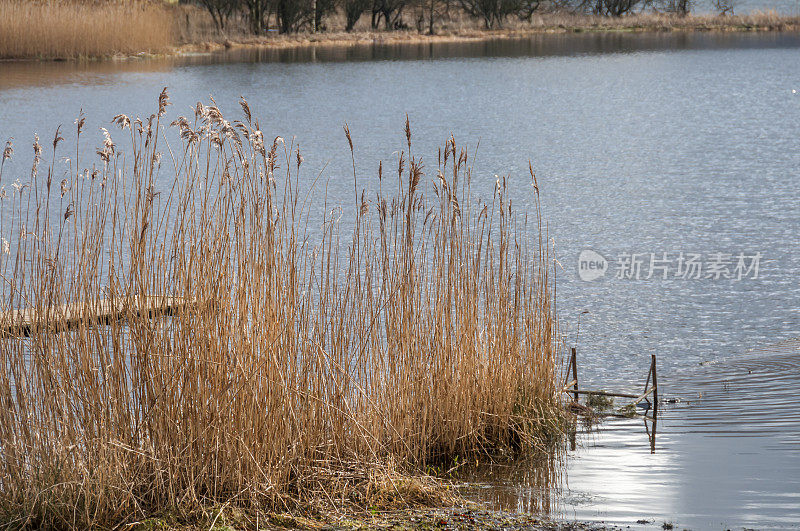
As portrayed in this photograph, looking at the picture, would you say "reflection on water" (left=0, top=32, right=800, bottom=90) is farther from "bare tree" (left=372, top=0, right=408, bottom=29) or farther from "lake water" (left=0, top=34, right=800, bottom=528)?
"bare tree" (left=372, top=0, right=408, bottom=29)

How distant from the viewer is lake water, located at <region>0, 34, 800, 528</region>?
13.4 ft

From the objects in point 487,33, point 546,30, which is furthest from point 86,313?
point 546,30

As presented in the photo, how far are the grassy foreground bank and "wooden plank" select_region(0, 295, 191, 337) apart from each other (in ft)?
81.6

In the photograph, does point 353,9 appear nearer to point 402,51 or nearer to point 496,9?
point 496,9

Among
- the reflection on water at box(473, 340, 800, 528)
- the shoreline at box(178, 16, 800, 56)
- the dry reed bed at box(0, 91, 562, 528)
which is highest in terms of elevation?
the shoreline at box(178, 16, 800, 56)

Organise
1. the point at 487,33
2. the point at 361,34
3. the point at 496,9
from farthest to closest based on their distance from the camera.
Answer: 1. the point at 496,9
2. the point at 487,33
3. the point at 361,34

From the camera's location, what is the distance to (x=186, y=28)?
34594mm

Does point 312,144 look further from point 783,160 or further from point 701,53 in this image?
point 701,53

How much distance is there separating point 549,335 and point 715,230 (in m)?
5.55

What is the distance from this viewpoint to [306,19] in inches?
1564

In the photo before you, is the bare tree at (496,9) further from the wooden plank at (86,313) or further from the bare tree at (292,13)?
the wooden plank at (86,313)

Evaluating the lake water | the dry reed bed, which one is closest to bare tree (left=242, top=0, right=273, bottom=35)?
the lake water

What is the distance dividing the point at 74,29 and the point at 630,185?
1990 centimetres

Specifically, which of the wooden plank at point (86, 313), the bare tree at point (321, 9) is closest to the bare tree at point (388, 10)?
the bare tree at point (321, 9)
